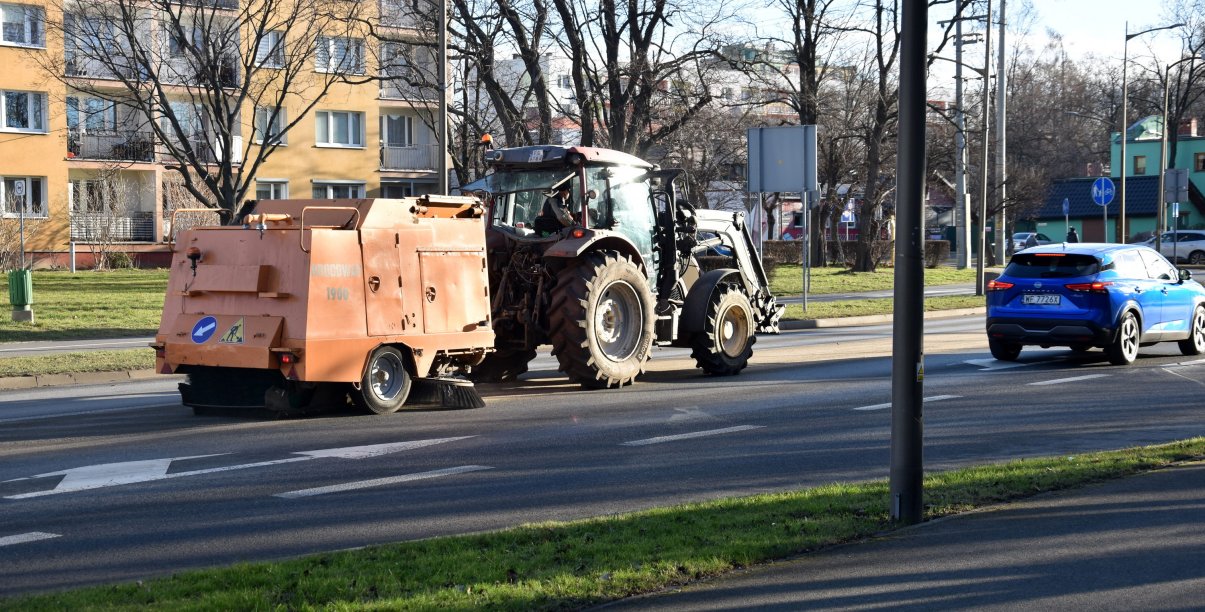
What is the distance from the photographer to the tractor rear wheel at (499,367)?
15625 millimetres

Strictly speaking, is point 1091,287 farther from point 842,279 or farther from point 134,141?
point 134,141

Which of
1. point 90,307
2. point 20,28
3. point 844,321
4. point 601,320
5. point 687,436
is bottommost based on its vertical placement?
point 687,436

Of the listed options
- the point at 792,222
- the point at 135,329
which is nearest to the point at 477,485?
the point at 135,329

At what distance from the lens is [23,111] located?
155 feet

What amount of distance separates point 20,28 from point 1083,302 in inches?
1644

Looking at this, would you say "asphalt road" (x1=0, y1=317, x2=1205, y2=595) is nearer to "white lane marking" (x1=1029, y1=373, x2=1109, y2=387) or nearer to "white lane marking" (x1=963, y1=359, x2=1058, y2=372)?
"white lane marking" (x1=1029, y1=373, x2=1109, y2=387)

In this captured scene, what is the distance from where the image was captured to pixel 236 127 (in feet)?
164

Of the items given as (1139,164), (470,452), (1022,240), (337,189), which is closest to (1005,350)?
(470,452)

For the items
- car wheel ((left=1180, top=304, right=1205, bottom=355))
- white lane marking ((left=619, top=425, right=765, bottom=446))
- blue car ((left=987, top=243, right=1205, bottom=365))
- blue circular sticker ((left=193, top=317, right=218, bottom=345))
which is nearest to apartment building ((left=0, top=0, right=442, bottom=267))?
blue car ((left=987, top=243, right=1205, bottom=365))

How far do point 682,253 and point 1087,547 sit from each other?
9599mm

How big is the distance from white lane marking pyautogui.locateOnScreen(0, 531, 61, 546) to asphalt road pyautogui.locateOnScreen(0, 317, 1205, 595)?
2 cm

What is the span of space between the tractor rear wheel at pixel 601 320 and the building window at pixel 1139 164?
256 ft

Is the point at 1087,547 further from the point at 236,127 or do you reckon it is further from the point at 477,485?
the point at 236,127

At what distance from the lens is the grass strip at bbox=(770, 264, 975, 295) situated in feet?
121
